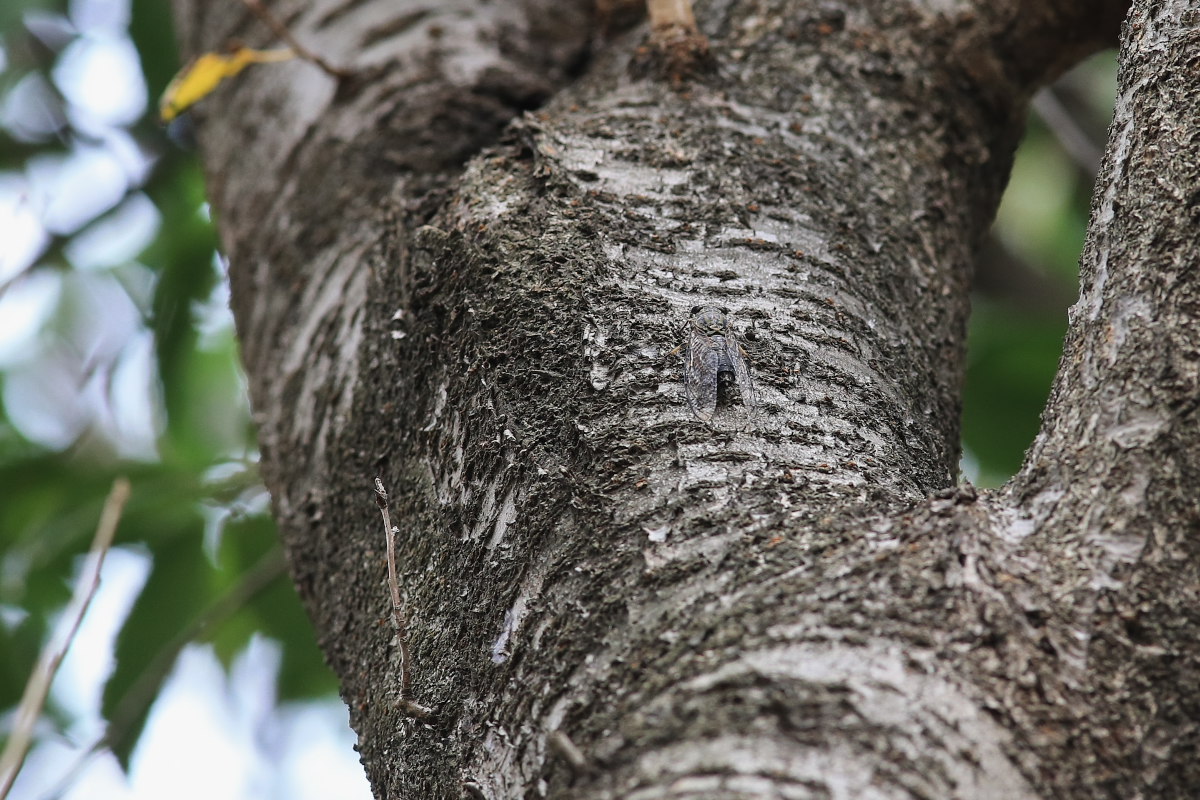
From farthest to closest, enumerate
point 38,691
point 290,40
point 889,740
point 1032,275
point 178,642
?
point 1032,275
point 178,642
point 290,40
point 38,691
point 889,740

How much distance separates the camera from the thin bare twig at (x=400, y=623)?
2.61ft

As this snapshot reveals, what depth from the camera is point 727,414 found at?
32.9 inches

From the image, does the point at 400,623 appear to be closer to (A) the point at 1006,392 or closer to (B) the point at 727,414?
(B) the point at 727,414

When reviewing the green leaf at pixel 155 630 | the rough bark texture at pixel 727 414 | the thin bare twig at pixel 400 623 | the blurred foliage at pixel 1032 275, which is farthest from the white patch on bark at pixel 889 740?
the green leaf at pixel 155 630

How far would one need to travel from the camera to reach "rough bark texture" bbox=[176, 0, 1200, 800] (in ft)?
2.02

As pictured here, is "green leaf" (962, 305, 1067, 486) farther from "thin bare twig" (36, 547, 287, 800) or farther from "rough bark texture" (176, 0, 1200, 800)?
"thin bare twig" (36, 547, 287, 800)

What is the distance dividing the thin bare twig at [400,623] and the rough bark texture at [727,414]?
16 mm

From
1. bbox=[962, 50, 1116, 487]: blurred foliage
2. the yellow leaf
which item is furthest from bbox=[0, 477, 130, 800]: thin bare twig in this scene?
bbox=[962, 50, 1116, 487]: blurred foliage

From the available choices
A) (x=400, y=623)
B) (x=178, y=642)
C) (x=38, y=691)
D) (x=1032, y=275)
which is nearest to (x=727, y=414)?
(x=400, y=623)

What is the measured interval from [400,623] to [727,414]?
0.29 m

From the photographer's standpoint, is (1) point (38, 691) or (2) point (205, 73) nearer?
(1) point (38, 691)

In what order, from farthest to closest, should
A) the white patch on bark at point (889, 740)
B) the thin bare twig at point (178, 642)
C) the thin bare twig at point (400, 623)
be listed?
the thin bare twig at point (178, 642) → the thin bare twig at point (400, 623) → the white patch on bark at point (889, 740)

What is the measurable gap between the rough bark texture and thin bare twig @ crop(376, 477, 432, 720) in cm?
2

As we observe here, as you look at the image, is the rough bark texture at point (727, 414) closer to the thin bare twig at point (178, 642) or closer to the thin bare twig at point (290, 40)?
the thin bare twig at point (290, 40)
